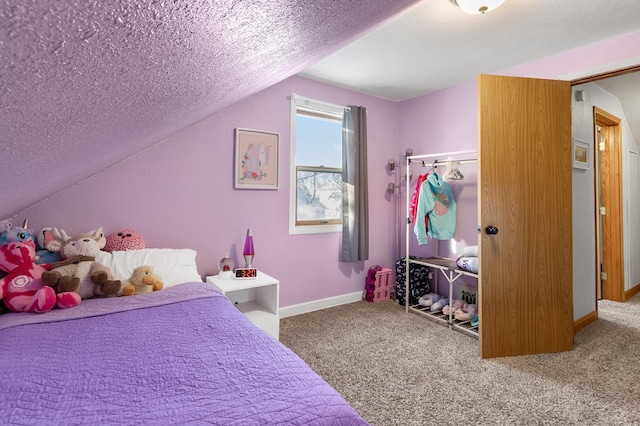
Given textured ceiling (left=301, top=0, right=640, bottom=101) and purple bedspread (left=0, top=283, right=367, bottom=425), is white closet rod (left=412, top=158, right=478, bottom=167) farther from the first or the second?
purple bedspread (left=0, top=283, right=367, bottom=425)

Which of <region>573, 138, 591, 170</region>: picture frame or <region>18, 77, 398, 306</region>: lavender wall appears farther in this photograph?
<region>573, 138, 591, 170</region>: picture frame

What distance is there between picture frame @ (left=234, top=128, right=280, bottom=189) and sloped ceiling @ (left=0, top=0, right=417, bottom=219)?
204 cm

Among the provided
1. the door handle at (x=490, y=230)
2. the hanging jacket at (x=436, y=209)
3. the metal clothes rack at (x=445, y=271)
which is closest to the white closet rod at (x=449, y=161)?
the metal clothes rack at (x=445, y=271)

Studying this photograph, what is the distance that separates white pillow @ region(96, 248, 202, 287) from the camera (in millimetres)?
2072

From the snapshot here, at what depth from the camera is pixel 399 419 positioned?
169cm

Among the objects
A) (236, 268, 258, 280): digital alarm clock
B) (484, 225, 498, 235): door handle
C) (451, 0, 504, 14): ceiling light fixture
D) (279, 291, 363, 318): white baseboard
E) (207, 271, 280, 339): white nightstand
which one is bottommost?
(279, 291, 363, 318): white baseboard

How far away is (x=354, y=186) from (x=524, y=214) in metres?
1.53

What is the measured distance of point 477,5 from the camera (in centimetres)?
193

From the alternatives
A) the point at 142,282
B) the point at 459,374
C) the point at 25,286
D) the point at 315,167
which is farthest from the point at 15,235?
the point at 459,374

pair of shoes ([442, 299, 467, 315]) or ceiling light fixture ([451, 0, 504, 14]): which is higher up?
ceiling light fixture ([451, 0, 504, 14])

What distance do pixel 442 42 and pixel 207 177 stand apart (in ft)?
6.85

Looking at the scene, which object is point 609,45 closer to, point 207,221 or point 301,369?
point 301,369

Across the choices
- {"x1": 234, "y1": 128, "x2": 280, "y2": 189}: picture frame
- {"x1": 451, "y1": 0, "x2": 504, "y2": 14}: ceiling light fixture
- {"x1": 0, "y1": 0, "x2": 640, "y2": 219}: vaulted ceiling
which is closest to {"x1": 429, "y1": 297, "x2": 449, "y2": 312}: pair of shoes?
{"x1": 234, "y1": 128, "x2": 280, "y2": 189}: picture frame

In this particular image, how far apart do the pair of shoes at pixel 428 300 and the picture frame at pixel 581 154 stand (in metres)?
1.65
